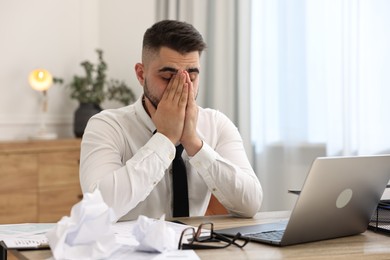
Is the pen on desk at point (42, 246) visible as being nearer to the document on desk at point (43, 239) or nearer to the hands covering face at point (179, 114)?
the document on desk at point (43, 239)

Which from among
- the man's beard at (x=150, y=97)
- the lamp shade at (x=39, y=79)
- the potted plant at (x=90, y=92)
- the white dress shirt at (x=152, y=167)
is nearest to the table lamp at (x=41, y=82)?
the lamp shade at (x=39, y=79)

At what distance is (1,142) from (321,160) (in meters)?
2.76

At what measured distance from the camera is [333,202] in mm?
1627

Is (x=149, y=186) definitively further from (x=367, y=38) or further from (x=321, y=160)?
(x=367, y=38)

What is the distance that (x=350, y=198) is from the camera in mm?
1674

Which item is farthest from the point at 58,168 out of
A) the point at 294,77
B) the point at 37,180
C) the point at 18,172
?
the point at 294,77

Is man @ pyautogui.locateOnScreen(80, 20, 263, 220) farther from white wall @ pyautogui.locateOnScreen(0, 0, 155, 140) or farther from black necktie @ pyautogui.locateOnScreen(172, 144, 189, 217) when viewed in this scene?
white wall @ pyautogui.locateOnScreen(0, 0, 155, 140)

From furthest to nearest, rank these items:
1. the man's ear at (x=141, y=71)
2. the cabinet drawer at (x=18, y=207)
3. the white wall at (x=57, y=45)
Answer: the white wall at (x=57, y=45)
the cabinet drawer at (x=18, y=207)
the man's ear at (x=141, y=71)

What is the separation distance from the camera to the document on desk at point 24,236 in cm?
158

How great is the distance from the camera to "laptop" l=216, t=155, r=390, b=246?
60.8 inches

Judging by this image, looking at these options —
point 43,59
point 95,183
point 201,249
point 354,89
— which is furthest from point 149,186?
point 43,59

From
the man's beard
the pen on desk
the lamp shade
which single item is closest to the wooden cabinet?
the lamp shade

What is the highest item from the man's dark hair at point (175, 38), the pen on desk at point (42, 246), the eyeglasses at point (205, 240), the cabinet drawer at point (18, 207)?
the man's dark hair at point (175, 38)

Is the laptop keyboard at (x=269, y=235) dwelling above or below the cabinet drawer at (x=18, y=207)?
above
